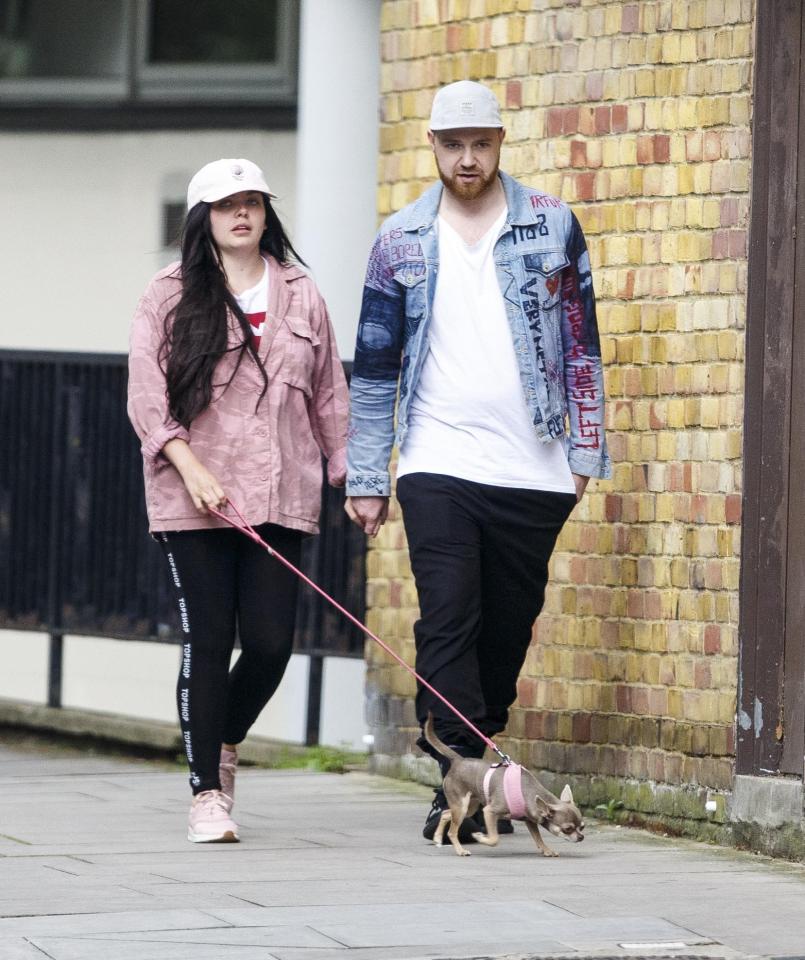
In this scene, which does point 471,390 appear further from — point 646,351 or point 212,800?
point 212,800

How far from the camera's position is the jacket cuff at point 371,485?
21.7 feet

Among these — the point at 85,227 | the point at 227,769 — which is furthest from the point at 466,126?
the point at 85,227

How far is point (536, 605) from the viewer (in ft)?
22.1

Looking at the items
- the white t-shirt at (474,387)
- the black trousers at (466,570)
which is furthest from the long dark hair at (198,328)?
the black trousers at (466,570)

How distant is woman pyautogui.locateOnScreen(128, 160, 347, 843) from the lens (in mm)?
6457

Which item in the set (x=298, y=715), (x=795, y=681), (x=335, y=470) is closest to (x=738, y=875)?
(x=795, y=681)

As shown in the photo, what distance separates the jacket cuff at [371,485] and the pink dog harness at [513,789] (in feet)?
2.93

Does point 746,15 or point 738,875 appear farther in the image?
point 746,15

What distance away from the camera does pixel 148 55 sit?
1080 centimetres

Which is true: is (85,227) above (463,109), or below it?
above

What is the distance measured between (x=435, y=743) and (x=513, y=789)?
34cm

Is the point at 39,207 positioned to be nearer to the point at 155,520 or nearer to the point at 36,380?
the point at 36,380

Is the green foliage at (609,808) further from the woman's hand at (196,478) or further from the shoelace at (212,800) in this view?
the woman's hand at (196,478)

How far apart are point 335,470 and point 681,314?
3.80 ft
